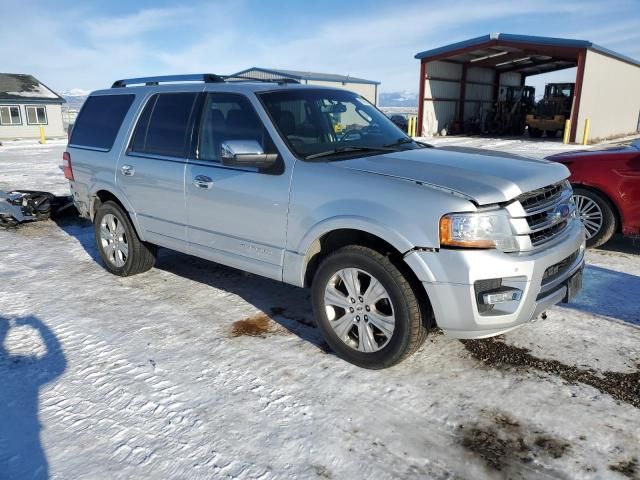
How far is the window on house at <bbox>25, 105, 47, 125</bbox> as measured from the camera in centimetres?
3353

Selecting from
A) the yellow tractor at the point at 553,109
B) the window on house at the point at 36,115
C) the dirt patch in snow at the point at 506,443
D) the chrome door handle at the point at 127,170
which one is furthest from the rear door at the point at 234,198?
the window on house at the point at 36,115

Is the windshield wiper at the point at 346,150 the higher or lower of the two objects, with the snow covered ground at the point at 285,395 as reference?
higher

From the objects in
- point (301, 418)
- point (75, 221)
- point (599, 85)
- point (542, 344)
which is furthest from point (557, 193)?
point (599, 85)

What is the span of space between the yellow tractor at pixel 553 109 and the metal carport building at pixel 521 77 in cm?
147

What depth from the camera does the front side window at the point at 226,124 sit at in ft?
13.4

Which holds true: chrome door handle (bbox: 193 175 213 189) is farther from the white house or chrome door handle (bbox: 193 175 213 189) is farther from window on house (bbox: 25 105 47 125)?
window on house (bbox: 25 105 47 125)

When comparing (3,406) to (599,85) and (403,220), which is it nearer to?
(403,220)

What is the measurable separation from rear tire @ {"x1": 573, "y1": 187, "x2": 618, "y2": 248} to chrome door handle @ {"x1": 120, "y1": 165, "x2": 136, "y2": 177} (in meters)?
4.86

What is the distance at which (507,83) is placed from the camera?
35969 millimetres

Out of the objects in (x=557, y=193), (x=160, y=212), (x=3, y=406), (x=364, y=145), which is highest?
(x=364, y=145)

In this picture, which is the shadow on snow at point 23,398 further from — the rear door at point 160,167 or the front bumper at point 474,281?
the front bumper at point 474,281

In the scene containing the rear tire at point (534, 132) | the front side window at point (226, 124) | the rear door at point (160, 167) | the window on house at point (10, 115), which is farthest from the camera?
the window on house at point (10, 115)

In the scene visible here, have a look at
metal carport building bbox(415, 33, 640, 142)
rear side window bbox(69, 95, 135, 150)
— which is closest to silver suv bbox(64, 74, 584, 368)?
rear side window bbox(69, 95, 135, 150)

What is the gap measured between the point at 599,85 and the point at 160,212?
89.3ft
